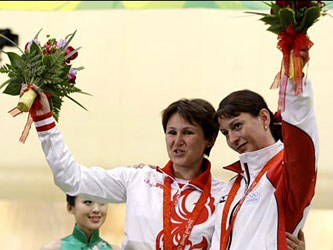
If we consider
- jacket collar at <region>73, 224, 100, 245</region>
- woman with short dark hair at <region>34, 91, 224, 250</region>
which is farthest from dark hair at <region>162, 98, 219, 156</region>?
jacket collar at <region>73, 224, 100, 245</region>

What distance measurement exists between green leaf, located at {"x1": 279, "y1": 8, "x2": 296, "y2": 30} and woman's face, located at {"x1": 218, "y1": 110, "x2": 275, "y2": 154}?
19.7 inches

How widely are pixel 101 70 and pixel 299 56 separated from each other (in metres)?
3.29

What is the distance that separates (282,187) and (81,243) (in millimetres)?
2406

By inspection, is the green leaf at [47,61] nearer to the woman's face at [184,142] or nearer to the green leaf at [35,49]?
the green leaf at [35,49]

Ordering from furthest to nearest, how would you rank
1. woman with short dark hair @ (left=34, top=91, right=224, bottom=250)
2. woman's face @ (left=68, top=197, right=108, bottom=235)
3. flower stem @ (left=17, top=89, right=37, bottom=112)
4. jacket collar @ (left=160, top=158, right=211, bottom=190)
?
woman's face @ (left=68, top=197, right=108, bottom=235)
jacket collar @ (left=160, top=158, right=211, bottom=190)
woman with short dark hair @ (left=34, top=91, right=224, bottom=250)
flower stem @ (left=17, top=89, right=37, bottom=112)

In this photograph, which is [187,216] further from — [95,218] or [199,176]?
[95,218]

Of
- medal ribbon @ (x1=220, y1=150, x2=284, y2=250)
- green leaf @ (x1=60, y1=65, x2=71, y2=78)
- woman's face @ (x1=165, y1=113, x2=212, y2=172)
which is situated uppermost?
green leaf @ (x1=60, y1=65, x2=71, y2=78)

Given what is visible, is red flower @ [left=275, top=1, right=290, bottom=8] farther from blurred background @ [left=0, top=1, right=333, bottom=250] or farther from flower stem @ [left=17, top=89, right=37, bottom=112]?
blurred background @ [left=0, top=1, right=333, bottom=250]

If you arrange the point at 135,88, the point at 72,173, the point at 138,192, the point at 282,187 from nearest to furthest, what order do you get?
the point at 282,187, the point at 72,173, the point at 138,192, the point at 135,88

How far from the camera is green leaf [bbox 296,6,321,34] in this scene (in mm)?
2277

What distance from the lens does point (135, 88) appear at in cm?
540

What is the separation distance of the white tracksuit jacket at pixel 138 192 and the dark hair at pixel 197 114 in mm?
155

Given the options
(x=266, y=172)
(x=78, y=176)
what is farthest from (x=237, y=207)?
(x=78, y=176)

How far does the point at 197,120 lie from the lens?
10.2ft
